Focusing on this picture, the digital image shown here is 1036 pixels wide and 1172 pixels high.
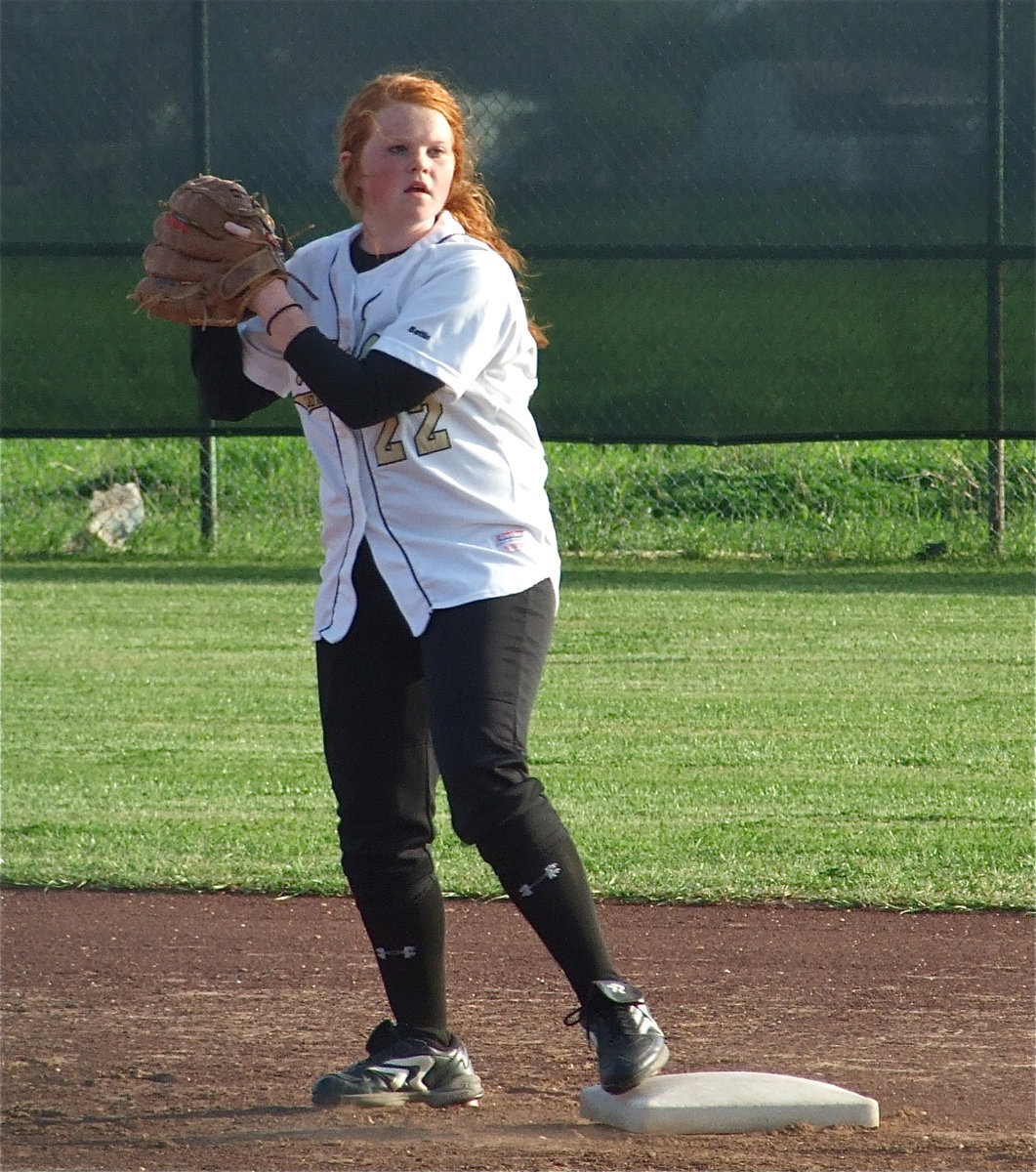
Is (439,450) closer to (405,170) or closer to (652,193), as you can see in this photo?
(405,170)

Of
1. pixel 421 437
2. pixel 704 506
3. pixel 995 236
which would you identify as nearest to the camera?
pixel 421 437

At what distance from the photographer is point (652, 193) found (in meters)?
10.3

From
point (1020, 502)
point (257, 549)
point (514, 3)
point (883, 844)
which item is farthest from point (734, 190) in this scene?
point (883, 844)

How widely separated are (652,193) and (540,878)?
7.93 metres

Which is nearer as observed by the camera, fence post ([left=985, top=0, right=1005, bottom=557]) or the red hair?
the red hair

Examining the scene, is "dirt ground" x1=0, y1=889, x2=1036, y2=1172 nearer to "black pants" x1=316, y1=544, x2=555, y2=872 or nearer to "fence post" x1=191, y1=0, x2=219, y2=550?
"black pants" x1=316, y1=544, x2=555, y2=872

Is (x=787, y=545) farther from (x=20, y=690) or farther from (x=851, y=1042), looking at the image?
(x=851, y=1042)

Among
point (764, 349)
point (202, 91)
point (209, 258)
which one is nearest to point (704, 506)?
point (764, 349)

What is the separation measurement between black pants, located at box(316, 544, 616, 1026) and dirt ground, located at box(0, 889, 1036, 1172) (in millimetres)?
291

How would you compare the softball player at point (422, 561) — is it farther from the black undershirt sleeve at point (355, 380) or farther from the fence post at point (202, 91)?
the fence post at point (202, 91)

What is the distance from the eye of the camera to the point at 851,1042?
3.48 m

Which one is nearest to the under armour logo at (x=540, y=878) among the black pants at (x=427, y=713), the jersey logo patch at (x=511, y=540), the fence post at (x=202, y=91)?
the black pants at (x=427, y=713)

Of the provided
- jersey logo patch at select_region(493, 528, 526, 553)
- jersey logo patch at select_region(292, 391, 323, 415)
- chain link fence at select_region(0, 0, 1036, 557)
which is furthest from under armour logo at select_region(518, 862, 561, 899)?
chain link fence at select_region(0, 0, 1036, 557)

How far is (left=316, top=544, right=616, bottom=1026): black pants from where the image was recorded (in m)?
2.90
